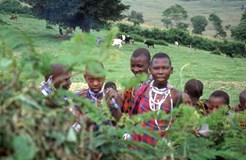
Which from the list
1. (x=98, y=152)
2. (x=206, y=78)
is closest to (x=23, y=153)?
(x=98, y=152)

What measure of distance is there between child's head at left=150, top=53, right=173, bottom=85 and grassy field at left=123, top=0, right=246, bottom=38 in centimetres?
7398

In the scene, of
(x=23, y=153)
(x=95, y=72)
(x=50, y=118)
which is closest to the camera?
(x=23, y=153)

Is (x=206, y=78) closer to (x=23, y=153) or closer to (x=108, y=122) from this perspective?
(x=108, y=122)

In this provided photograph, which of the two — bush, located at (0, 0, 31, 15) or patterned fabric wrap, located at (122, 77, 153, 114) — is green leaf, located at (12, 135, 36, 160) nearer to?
patterned fabric wrap, located at (122, 77, 153, 114)

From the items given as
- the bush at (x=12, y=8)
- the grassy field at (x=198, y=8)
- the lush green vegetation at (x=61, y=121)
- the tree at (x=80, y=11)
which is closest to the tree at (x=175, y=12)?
the grassy field at (x=198, y=8)

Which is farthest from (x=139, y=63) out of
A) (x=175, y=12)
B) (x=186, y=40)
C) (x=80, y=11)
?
(x=175, y=12)

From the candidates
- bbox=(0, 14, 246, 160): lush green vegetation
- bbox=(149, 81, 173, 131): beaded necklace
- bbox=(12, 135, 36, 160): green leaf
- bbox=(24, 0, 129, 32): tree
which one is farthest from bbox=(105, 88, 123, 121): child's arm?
→ bbox=(24, 0, 129, 32): tree

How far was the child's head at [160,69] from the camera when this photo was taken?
11.2ft

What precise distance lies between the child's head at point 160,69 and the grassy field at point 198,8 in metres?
74.0

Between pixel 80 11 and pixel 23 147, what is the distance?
89.3 feet

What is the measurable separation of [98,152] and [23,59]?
44 cm

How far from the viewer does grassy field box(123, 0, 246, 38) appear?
82594 mm

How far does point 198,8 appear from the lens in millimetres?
98688

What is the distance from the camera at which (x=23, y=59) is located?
1.44 m
